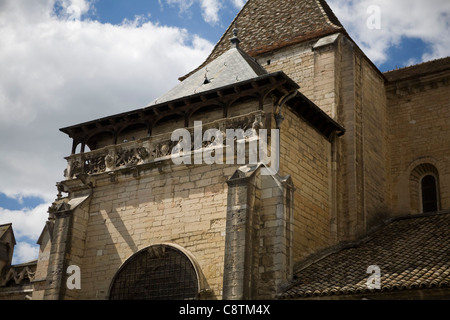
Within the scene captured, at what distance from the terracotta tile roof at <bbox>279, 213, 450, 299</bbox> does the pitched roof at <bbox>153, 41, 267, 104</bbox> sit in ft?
13.6

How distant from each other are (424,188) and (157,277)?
25.3 ft

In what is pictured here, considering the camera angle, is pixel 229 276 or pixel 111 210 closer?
pixel 229 276

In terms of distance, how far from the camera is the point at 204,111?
14125 mm

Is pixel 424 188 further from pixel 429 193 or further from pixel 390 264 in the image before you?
pixel 390 264

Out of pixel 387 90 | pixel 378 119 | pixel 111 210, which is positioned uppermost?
pixel 387 90

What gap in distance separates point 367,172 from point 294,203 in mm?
3539

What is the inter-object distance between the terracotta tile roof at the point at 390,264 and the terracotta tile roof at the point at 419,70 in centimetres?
430

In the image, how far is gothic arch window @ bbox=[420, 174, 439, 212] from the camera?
16.8 m

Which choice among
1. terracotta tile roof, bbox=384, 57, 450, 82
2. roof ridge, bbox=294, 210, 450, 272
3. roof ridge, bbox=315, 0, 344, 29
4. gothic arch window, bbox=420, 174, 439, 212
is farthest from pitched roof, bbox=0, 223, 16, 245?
terracotta tile roof, bbox=384, 57, 450, 82

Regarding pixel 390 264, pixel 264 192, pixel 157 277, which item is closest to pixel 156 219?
pixel 157 277

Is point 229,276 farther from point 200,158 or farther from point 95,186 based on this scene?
point 95,186

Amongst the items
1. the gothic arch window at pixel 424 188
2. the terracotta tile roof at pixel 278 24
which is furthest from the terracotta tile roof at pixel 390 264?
the terracotta tile roof at pixel 278 24

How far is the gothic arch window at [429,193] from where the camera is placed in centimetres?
1681
